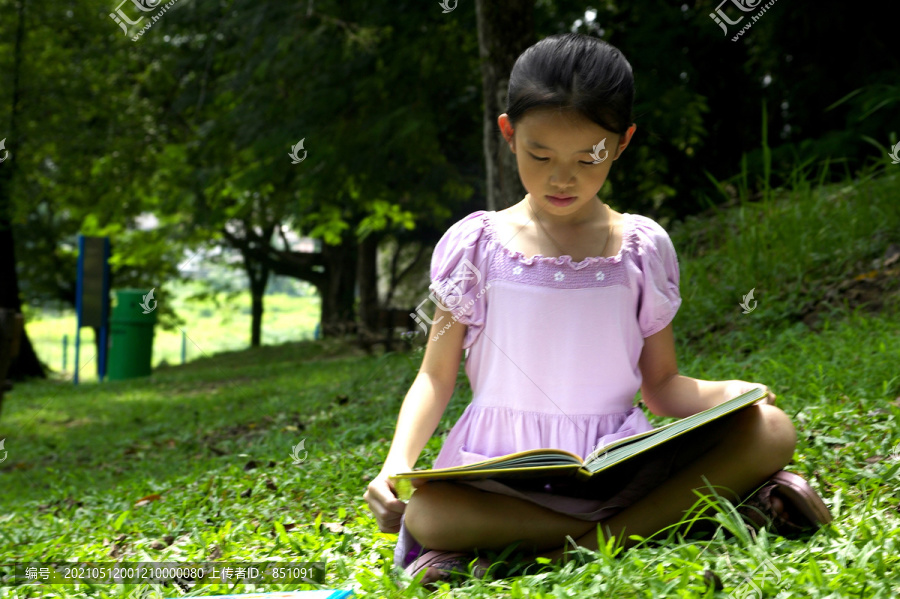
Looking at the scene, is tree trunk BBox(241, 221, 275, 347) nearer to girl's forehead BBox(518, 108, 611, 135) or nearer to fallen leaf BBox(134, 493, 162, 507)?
fallen leaf BBox(134, 493, 162, 507)

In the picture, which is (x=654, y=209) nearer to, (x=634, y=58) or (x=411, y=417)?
(x=634, y=58)

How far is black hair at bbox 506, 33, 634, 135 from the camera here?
6.01 ft

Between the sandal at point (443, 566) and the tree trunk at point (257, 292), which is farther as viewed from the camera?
Result: the tree trunk at point (257, 292)

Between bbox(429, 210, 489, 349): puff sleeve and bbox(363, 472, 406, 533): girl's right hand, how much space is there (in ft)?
1.42

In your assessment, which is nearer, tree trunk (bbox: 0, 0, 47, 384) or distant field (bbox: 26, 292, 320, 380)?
tree trunk (bbox: 0, 0, 47, 384)

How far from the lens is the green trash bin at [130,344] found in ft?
40.9

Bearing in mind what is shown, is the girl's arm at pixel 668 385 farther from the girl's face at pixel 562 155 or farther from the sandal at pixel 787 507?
the girl's face at pixel 562 155

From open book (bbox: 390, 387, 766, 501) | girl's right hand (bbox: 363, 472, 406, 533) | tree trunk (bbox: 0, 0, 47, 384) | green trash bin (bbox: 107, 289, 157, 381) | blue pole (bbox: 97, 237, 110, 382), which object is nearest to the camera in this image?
open book (bbox: 390, 387, 766, 501)

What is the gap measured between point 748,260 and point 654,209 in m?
2.96

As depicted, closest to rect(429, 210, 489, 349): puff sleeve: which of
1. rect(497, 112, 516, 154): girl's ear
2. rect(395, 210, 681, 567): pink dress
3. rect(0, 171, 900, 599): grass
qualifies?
rect(395, 210, 681, 567): pink dress

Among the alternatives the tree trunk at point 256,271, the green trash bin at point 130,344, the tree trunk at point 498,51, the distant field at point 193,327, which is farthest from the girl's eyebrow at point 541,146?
the distant field at point 193,327

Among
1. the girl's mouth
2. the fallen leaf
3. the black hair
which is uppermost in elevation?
the black hair

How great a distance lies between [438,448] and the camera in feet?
10.8

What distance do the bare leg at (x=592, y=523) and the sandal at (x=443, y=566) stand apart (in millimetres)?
20
